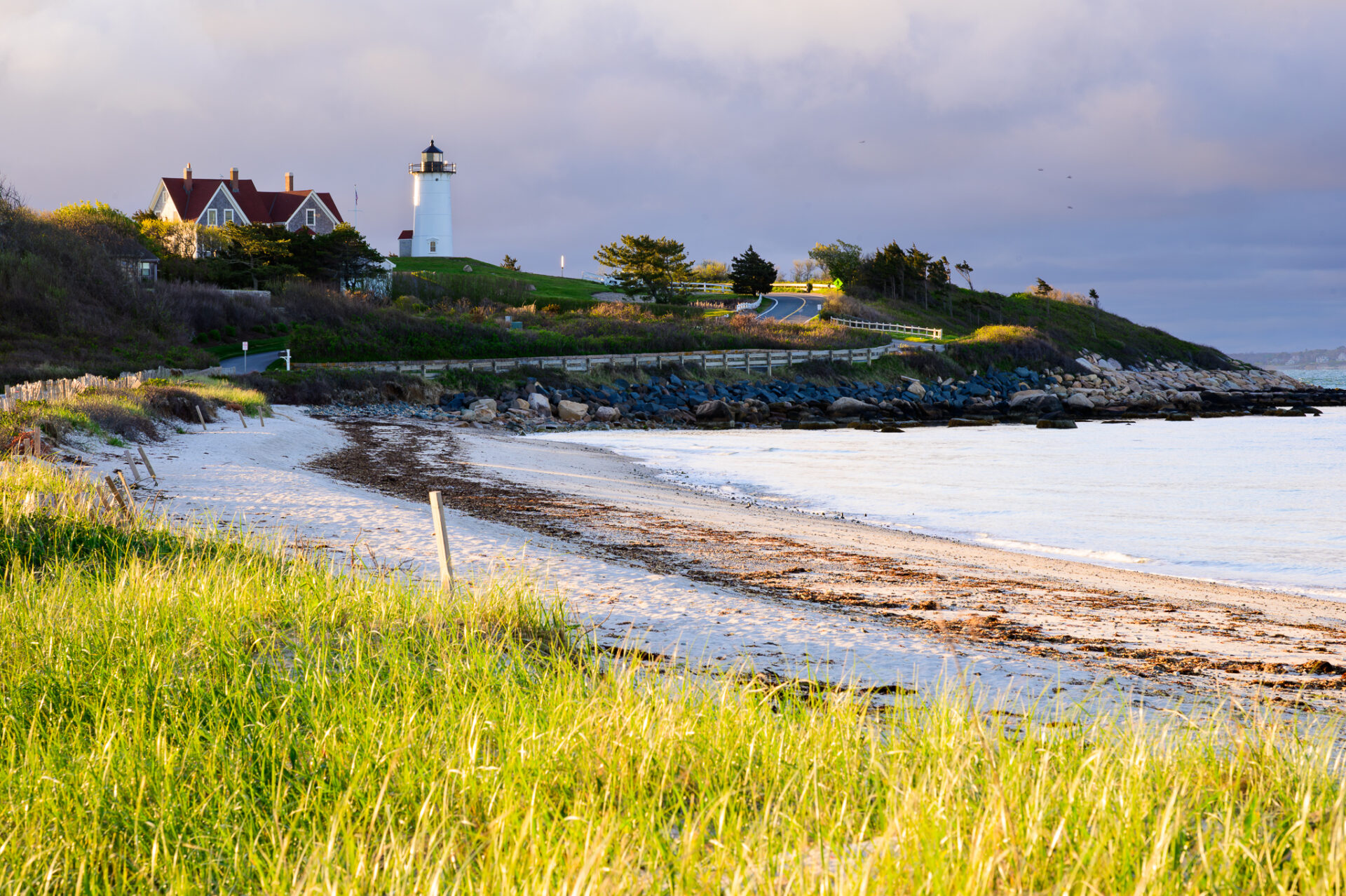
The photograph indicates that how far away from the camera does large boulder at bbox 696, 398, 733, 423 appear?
1405 inches

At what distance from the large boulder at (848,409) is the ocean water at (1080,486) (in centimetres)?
629

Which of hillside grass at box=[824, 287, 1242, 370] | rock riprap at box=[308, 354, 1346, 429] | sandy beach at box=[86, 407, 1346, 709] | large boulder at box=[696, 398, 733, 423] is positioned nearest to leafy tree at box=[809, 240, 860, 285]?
hillside grass at box=[824, 287, 1242, 370]

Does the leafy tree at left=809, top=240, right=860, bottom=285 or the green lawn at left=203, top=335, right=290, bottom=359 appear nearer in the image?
the green lawn at left=203, top=335, right=290, bottom=359

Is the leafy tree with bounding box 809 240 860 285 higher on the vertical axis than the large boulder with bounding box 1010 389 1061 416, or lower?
higher

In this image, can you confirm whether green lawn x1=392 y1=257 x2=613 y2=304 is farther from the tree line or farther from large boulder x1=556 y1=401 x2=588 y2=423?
large boulder x1=556 y1=401 x2=588 y2=423

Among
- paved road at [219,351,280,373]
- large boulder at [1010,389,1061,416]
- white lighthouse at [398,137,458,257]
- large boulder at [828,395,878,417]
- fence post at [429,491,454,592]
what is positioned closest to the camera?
fence post at [429,491,454,592]

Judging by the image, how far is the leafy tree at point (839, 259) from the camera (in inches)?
3100

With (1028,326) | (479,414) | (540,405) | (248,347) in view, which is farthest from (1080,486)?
(1028,326)

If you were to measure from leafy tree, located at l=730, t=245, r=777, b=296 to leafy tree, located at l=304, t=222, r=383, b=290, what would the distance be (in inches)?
1107

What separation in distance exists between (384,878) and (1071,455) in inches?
947

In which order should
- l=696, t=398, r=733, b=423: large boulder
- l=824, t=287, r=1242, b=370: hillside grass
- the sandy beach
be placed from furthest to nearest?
l=824, t=287, r=1242, b=370: hillside grass < l=696, t=398, r=733, b=423: large boulder < the sandy beach

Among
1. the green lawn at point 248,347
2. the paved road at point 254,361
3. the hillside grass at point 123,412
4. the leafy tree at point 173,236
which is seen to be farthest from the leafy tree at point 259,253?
the hillside grass at point 123,412

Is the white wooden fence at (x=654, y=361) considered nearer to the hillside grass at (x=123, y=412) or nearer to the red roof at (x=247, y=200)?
the hillside grass at (x=123, y=412)

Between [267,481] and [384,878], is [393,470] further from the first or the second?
[384,878]
